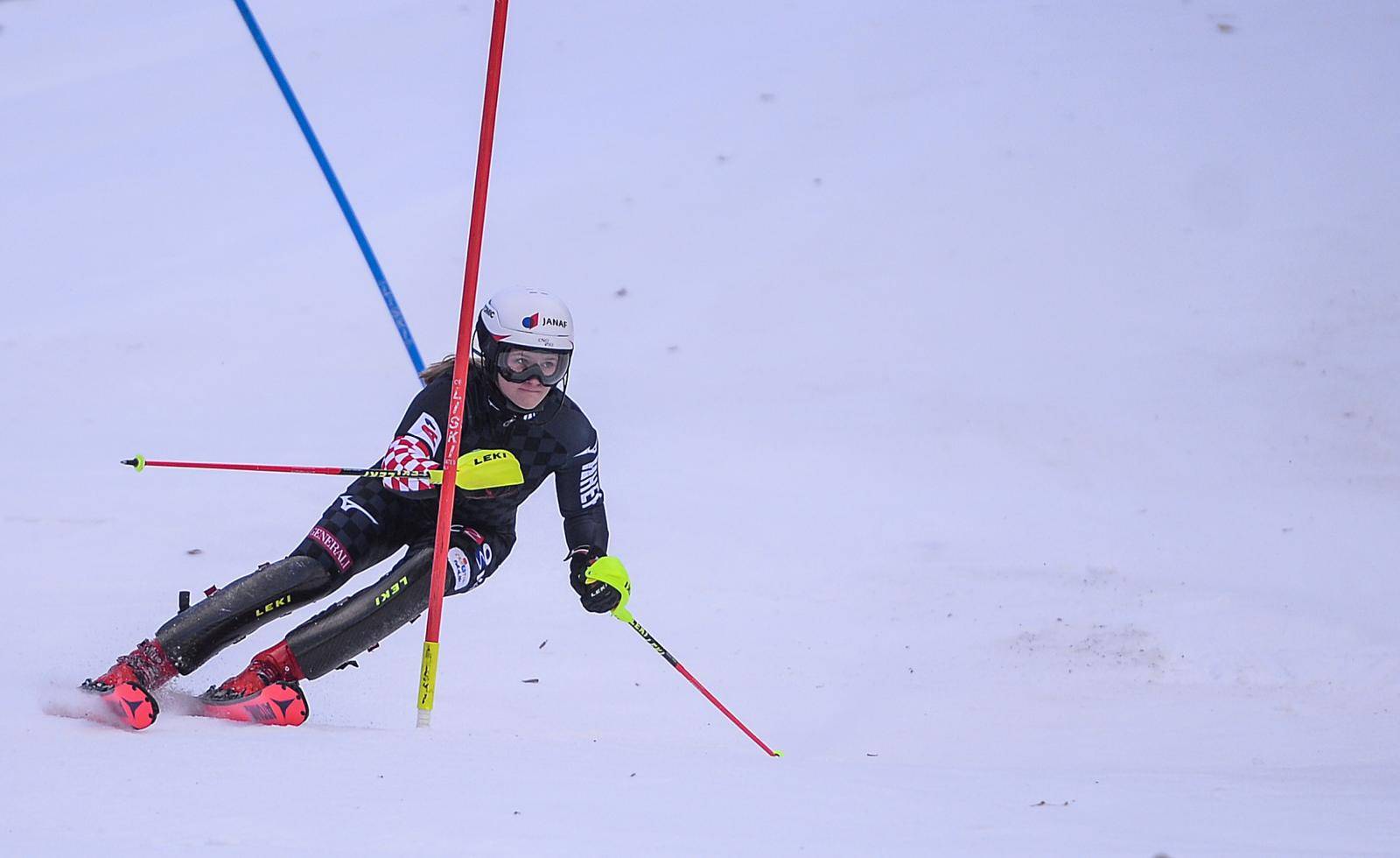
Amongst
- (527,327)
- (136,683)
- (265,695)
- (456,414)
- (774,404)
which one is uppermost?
(527,327)

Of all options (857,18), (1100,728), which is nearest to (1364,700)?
(1100,728)

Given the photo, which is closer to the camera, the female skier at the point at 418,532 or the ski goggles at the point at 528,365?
the female skier at the point at 418,532

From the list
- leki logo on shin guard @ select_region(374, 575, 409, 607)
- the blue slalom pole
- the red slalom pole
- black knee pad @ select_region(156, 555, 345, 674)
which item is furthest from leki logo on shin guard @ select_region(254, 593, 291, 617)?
the blue slalom pole

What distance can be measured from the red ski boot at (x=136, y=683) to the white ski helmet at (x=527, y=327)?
112 centimetres

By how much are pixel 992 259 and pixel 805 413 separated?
2302 mm

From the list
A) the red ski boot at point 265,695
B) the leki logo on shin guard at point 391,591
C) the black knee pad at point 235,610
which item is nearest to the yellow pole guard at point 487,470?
the leki logo on shin guard at point 391,591

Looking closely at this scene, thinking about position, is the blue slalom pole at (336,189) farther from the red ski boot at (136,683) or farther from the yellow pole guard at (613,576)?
the red ski boot at (136,683)

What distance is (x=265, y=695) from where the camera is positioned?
2992 millimetres

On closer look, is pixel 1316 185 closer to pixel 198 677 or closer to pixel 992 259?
pixel 992 259

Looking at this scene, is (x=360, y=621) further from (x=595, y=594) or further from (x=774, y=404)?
(x=774, y=404)

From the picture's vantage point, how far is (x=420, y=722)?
3193 mm

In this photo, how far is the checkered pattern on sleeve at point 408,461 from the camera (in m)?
3.38

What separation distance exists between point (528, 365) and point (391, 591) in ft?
2.29

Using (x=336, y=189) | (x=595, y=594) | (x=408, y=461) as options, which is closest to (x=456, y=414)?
(x=408, y=461)
